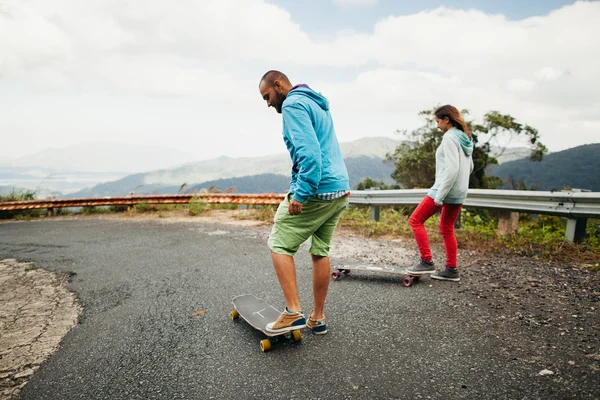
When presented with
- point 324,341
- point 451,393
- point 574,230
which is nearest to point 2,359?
point 324,341

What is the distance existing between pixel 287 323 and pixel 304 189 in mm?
1114

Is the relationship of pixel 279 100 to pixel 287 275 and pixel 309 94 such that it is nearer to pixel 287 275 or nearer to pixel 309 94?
pixel 309 94

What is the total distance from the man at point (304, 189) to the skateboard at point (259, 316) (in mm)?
94

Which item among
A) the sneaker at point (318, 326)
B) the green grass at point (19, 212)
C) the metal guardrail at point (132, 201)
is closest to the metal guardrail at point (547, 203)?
the sneaker at point (318, 326)

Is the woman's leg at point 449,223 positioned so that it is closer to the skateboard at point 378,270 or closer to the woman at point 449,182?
the woman at point 449,182

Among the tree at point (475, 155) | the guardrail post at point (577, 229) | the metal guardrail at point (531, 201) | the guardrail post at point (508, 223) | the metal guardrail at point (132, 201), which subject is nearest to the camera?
the metal guardrail at point (531, 201)

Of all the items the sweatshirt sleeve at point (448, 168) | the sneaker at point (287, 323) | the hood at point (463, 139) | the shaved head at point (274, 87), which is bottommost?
the sneaker at point (287, 323)

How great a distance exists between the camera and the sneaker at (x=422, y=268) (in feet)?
14.0

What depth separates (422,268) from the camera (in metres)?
4.32

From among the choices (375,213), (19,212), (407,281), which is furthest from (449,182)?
(19,212)

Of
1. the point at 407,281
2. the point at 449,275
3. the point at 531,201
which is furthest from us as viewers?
the point at 531,201

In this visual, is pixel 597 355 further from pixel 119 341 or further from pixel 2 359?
pixel 2 359

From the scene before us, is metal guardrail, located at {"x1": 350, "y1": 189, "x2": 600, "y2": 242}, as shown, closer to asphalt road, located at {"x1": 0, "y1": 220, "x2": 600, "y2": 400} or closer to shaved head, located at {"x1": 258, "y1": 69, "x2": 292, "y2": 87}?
asphalt road, located at {"x1": 0, "y1": 220, "x2": 600, "y2": 400}

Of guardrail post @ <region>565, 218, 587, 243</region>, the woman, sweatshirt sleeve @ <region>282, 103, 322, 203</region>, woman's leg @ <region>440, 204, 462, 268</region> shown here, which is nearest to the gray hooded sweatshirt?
the woman
